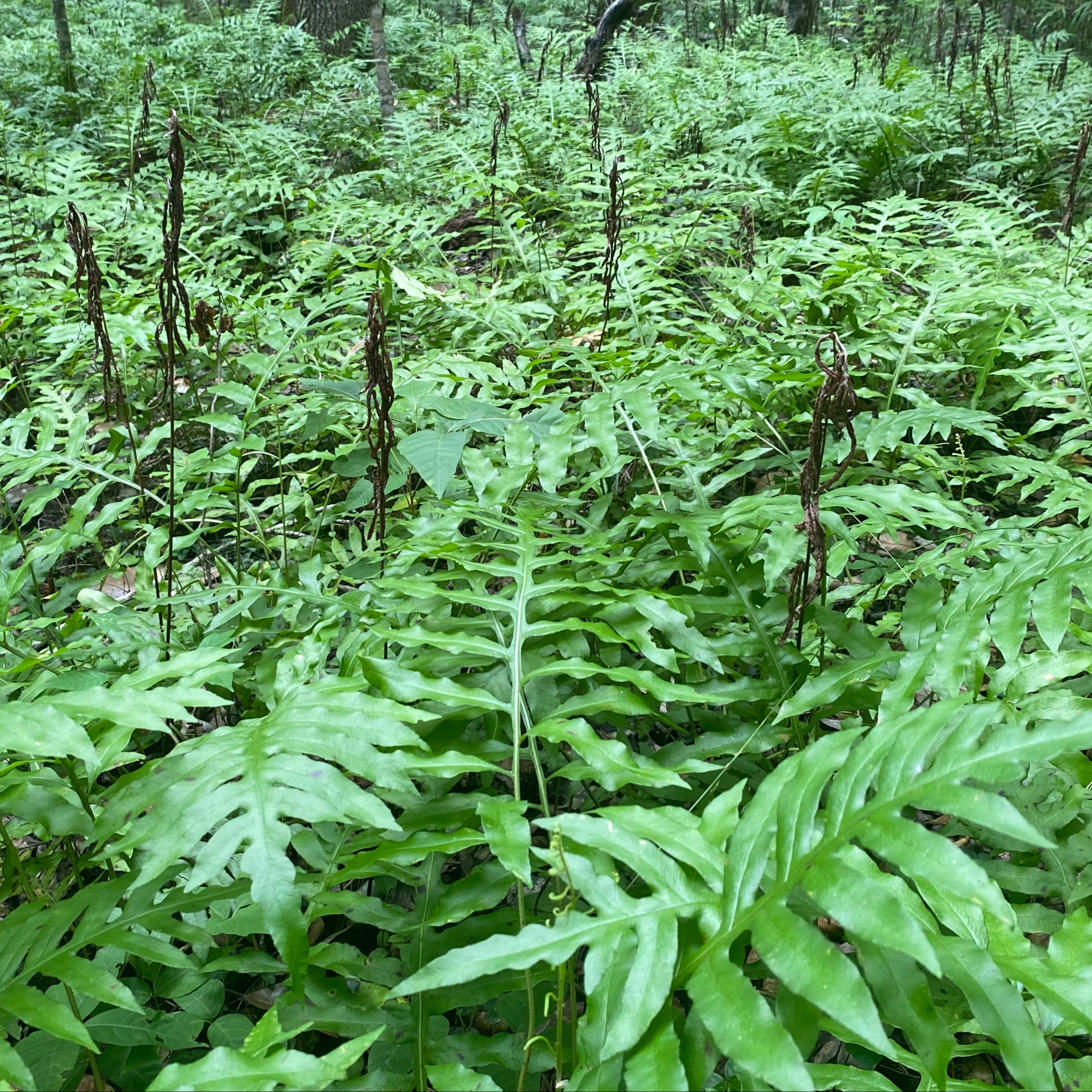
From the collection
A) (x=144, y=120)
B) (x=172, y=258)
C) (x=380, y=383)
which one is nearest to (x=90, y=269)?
(x=172, y=258)

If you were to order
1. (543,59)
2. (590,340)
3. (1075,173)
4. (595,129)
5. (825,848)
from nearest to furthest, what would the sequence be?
1. (825,848)
2. (590,340)
3. (1075,173)
4. (595,129)
5. (543,59)

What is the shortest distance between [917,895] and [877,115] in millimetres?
6145

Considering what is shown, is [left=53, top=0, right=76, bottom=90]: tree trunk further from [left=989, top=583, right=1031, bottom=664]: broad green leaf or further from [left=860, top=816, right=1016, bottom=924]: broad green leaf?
[left=860, top=816, right=1016, bottom=924]: broad green leaf

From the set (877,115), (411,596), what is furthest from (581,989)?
(877,115)

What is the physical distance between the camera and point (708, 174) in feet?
15.1

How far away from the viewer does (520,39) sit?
Result: 9.90 meters

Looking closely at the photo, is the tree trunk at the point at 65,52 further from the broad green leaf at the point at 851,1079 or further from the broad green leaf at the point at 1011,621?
the broad green leaf at the point at 851,1079

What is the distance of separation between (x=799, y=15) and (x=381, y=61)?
712 centimetres

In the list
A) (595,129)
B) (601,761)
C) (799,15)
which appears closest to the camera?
(601,761)

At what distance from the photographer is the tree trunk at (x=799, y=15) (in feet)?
36.2

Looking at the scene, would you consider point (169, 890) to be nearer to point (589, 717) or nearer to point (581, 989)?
point (581, 989)

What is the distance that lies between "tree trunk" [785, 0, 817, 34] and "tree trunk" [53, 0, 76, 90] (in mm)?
8491

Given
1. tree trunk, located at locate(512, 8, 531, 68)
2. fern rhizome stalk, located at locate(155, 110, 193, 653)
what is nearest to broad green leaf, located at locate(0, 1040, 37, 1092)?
fern rhizome stalk, located at locate(155, 110, 193, 653)

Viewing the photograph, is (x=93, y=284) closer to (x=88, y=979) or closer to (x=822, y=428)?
(x=88, y=979)
